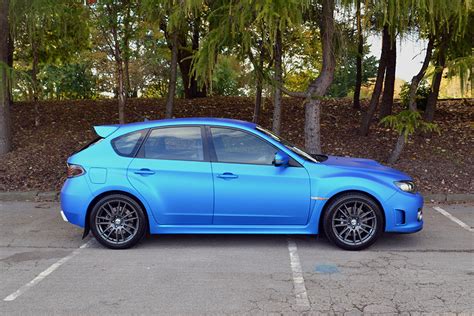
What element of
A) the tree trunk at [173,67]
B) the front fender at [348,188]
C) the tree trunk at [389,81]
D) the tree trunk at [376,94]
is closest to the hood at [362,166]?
the front fender at [348,188]

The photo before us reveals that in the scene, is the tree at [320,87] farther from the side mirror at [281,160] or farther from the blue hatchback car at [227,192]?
the side mirror at [281,160]

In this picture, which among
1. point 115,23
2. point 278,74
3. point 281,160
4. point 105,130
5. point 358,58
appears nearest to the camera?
point 281,160

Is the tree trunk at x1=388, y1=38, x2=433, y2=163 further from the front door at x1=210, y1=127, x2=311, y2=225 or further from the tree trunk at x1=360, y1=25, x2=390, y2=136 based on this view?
the front door at x1=210, y1=127, x2=311, y2=225

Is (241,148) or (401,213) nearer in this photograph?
(401,213)

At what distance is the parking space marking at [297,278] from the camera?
4.40 meters

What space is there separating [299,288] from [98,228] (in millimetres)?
2609

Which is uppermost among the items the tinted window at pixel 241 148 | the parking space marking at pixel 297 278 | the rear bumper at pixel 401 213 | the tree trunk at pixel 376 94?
the tree trunk at pixel 376 94

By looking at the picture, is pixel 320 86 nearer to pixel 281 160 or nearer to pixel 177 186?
pixel 281 160

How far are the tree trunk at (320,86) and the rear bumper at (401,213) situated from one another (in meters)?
3.53

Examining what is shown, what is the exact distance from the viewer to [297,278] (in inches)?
196

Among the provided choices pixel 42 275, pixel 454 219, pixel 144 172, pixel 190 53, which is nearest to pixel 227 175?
pixel 144 172

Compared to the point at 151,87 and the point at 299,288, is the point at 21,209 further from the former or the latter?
the point at 151,87

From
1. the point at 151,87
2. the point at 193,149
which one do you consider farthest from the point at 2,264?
the point at 151,87

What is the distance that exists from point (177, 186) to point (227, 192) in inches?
23.7
